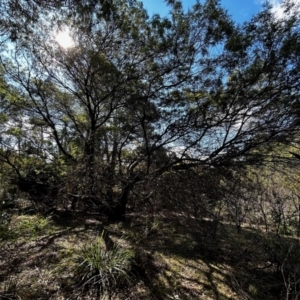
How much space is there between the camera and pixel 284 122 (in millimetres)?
4199

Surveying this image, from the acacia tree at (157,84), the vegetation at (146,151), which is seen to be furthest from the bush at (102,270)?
the acacia tree at (157,84)

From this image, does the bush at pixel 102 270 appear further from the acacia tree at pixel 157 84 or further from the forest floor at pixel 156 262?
the acacia tree at pixel 157 84

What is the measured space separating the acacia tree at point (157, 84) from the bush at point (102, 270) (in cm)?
173

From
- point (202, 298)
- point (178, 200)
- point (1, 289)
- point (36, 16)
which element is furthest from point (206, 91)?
point (1, 289)

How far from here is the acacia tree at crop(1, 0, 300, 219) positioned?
3814mm

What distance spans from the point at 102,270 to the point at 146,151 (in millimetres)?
2749

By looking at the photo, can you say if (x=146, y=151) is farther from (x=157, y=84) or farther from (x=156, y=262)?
(x=156, y=262)

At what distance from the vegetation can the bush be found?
16 mm

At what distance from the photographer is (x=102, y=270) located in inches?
114

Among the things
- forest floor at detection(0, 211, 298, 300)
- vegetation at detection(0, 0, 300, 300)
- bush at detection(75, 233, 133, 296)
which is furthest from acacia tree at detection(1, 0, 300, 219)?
bush at detection(75, 233, 133, 296)

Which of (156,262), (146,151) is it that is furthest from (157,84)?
(156,262)

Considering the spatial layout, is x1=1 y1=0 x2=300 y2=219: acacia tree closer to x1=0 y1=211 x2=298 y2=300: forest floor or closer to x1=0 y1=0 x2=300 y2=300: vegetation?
x1=0 y1=0 x2=300 y2=300: vegetation

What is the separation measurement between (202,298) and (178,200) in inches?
76.4

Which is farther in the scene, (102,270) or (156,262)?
(156,262)
